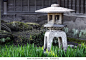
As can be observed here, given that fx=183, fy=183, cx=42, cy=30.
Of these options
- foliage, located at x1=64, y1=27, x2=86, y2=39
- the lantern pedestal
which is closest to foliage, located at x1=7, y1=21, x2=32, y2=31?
foliage, located at x1=64, y1=27, x2=86, y2=39

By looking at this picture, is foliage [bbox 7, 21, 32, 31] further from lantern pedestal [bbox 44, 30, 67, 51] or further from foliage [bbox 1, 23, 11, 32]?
lantern pedestal [bbox 44, 30, 67, 51]

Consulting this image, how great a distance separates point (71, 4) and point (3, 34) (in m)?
3.88

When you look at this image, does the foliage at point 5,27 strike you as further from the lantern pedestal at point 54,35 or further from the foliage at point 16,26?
the lantern pedestal at point 54,35

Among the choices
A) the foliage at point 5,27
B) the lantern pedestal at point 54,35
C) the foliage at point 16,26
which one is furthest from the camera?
the foliage at point 16,26

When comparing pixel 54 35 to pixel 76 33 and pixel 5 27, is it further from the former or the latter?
pixel 5 27

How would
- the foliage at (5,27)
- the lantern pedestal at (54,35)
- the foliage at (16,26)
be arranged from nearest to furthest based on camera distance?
the lantern pedestal at (54,35) → the foliage at (5,27) → the foliage at (16,26)

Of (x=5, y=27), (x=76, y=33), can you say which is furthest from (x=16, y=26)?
(x=76, y=33)

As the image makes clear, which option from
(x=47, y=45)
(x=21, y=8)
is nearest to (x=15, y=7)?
(x=21, y=8)

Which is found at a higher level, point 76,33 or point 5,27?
point 5,27

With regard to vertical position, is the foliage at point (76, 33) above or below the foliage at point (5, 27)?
below

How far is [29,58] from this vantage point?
6445mm

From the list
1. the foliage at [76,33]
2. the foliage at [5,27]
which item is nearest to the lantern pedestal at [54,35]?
the foliage at [76,33]

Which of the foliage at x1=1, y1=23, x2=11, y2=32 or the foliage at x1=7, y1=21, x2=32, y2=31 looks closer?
the foliage at x1=1, y1=23, x2=11, y2=32

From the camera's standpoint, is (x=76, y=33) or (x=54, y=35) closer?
(x=54, y=35)
